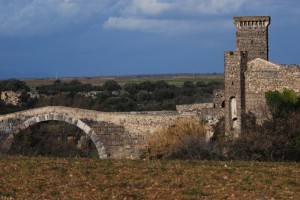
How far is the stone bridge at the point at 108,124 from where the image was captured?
141ft

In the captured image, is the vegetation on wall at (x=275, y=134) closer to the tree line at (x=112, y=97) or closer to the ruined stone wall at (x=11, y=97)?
the tree line at (x=112, y=97)

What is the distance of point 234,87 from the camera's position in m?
41.5

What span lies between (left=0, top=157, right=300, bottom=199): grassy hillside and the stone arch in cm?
2322

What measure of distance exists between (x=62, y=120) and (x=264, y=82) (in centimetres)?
1099

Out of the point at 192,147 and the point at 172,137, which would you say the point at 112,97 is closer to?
the point at 172,137

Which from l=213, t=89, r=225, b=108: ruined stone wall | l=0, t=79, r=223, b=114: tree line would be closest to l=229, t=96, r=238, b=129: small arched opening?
l=213, t=89, r=225, b=108: ruined stone wall

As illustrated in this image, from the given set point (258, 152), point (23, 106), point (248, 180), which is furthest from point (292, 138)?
point (23, 106)

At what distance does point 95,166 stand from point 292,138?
1862cm

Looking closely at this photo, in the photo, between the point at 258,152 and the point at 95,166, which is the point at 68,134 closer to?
the point at 258,152

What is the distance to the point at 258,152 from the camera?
33.9 m

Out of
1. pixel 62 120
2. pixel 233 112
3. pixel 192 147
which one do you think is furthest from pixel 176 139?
pixel 62 120

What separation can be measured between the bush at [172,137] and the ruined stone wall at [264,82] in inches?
110

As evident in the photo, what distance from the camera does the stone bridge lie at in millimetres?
43031

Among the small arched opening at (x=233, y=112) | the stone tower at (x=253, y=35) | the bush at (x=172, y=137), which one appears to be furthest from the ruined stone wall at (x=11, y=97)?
the small arched opening at (x=233, y=112)
